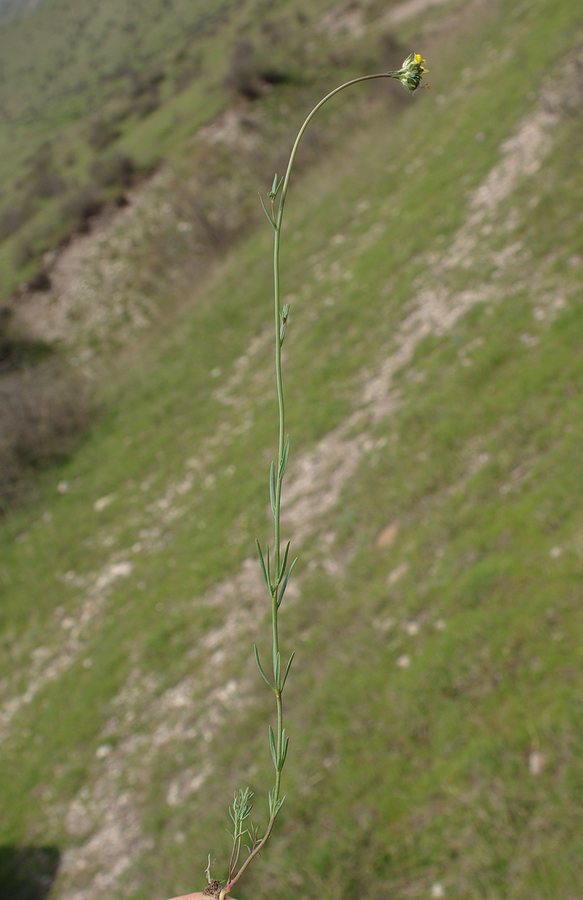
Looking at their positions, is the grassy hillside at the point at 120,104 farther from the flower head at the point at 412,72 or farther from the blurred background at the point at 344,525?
the flower head at the point at 412,72

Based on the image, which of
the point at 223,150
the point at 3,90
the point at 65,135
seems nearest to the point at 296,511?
the point at 223,150

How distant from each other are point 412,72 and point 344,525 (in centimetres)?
756

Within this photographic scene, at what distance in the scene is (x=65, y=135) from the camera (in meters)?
47.8

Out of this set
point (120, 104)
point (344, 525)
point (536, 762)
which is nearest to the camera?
point (536, 762)

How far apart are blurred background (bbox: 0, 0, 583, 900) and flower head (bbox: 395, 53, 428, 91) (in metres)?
4.01


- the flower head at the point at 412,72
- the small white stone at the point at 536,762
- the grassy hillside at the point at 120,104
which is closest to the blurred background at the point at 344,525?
the small white stone at the point at 536,762

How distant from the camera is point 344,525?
8.48 meters

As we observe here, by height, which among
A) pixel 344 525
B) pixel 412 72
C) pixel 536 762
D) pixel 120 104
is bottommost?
pixel 344 525

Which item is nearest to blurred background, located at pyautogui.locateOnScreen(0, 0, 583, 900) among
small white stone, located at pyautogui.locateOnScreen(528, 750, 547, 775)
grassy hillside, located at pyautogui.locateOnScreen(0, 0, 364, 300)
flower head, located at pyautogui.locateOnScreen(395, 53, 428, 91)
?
small white stone, located at pyautogui.locateOnScreen(528, 750, 547, 775)

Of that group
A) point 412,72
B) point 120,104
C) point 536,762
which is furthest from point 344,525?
point 120,104

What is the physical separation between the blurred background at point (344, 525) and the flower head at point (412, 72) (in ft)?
13.2

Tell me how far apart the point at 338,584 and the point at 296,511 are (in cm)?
192

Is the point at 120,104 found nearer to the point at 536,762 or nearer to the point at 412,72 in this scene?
the point at 536,762

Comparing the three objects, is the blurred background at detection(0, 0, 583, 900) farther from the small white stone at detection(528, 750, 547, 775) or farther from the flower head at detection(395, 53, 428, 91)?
the flower head at detection(395, 53, 428, 91)
